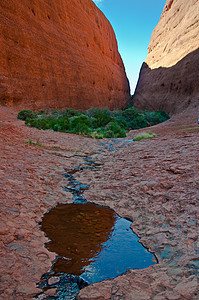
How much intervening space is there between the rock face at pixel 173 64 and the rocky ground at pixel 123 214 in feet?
61.2

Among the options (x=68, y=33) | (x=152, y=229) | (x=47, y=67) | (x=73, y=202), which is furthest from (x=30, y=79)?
(x=152, y=229)

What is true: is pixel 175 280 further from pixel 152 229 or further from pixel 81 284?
pixel 152 229

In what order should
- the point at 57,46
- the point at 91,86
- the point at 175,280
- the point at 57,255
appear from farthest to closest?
the point at 91,86
the point at 57,46
the point at 57,255
the point at 175,280

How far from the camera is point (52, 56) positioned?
803 inches

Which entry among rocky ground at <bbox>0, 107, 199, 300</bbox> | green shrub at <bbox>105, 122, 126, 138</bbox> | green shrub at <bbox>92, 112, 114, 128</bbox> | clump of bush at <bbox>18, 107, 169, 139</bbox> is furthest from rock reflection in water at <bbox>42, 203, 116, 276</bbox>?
green shrub at <bbox>92, 112, 114, 128</bbox>

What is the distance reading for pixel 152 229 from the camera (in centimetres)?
247

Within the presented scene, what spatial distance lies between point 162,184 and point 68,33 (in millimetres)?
23367

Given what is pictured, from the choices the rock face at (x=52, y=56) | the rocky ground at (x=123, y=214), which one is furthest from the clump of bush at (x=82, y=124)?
the rocky ground at (x=123, y=214)

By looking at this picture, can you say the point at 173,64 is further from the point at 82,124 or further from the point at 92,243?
the point at 92,243

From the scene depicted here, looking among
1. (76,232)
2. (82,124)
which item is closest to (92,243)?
(76,232)

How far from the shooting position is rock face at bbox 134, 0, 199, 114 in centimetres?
2261

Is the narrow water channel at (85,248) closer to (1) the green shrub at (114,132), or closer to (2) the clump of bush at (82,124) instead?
(2) the clump of bush at (82,124)

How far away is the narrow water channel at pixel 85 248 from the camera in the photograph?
68.0 inches

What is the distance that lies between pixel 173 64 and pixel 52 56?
1371cm
